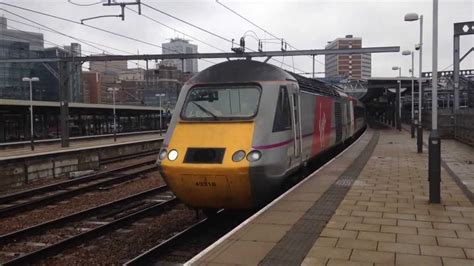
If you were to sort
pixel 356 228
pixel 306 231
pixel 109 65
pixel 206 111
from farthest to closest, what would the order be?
pixel 109 65 → pixel 206 111 → pixel 356 228 → pixel 306 231

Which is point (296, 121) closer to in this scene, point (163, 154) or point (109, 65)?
point (163, 154)

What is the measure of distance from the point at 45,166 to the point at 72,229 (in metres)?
9.50

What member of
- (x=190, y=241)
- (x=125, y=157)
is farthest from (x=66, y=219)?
(x=125, y=157)

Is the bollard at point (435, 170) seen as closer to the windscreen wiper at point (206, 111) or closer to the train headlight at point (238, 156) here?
the train headlight at point (238, 156)

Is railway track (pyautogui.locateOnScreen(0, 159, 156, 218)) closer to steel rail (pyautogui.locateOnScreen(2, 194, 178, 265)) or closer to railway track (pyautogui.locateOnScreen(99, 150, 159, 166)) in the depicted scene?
steel rail (pyautogui.locateOnScreen(2, 194, 178, 265))

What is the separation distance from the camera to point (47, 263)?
306 inches

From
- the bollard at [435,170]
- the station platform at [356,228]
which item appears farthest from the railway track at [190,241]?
the bollard at [435,170]

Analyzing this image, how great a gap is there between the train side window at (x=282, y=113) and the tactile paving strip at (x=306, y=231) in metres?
1.49

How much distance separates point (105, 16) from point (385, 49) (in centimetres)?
1321

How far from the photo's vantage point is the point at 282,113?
9406mm

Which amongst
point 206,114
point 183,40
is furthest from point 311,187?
point 183,40

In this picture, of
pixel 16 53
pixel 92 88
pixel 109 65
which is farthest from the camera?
pixel 92 88

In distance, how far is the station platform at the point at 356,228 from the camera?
556 cm

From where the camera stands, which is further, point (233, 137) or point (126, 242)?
point (126, 242)
